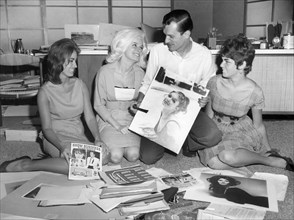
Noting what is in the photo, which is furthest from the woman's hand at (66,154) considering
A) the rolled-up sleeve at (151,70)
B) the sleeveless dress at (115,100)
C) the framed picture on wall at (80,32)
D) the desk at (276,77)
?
the desk at (276,77)

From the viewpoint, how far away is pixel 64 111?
2.06 m

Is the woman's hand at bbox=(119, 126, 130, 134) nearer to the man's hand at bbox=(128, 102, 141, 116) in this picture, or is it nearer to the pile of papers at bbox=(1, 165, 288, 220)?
the man's hand at bbox=(128, 102, 141, 116)

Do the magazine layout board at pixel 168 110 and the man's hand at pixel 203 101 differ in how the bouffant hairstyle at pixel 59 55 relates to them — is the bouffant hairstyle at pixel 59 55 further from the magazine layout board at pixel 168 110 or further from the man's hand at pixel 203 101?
the man's hand at pixel 203 101

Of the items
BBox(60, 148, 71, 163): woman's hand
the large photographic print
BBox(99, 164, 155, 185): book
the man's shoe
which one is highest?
BBox(60, 148, 71, 163): woman's hand

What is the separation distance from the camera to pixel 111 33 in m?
2.62

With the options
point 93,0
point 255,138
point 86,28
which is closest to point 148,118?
point 255,138

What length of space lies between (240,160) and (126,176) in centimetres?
66

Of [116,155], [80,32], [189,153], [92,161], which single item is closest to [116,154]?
[116,155]

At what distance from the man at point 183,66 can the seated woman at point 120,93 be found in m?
0.08

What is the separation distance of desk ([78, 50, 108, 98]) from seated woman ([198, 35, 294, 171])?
2.91ft

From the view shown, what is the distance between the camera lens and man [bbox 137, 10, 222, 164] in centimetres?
203

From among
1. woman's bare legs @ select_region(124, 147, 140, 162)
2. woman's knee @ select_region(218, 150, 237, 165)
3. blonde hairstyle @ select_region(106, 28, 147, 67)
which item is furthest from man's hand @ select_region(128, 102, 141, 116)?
woman's knee @ select_region(218, 150, 237, 165)

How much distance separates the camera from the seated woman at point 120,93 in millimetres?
2094

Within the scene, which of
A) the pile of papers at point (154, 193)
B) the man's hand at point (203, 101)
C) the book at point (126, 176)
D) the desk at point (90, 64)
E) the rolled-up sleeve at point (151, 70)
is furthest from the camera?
the desk at point (90, 64)
